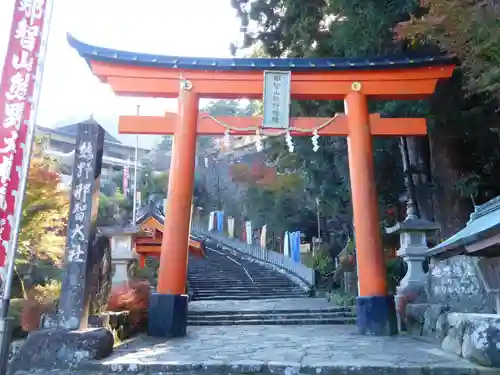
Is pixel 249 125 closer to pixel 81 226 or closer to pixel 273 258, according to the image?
pixel 81 226

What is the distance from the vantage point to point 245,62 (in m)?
9.40

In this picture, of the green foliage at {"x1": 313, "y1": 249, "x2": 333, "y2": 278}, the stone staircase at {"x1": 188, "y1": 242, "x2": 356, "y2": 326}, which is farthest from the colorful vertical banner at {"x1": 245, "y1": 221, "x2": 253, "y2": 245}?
the green foliage at {"x1": 313, "y1": 249, "x2": 333, "y2": 278}

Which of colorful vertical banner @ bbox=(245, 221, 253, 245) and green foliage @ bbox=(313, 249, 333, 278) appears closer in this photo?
green foliage @ bbox=(313, 249, 333, 278)

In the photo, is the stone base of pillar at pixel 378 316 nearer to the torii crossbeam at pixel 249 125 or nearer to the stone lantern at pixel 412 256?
the stone lantern at pixel 412 256

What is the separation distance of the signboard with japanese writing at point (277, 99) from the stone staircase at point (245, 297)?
5003 millimetres

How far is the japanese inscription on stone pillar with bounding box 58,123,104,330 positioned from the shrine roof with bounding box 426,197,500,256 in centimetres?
473

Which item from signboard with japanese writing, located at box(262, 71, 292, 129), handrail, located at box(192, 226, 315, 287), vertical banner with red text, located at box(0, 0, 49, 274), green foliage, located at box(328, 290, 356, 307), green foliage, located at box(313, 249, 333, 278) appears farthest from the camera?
green foliage, located at box(313, 249, 333, 278)

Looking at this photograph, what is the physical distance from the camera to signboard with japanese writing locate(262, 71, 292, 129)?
30.7 feet

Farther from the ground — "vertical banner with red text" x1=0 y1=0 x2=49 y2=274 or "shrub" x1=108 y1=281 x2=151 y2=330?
"vertical banner with red text" x1=0 y1=0 x2=49 y2=274

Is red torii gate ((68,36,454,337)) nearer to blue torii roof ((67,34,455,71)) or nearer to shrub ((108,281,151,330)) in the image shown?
blue torii roof ((67,34,455,71))

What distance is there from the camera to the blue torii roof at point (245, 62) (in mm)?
9125

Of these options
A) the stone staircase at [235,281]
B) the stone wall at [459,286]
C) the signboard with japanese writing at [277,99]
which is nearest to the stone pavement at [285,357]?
the stone wall at [459,286]

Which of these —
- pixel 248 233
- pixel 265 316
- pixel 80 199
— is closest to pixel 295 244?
pixel 248 233

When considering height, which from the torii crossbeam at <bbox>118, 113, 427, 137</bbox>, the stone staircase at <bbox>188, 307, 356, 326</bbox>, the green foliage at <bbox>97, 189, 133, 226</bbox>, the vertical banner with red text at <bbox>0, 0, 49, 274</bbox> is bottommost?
the stone staircase at <bbox>188, 307, 356, 326</bbox>
